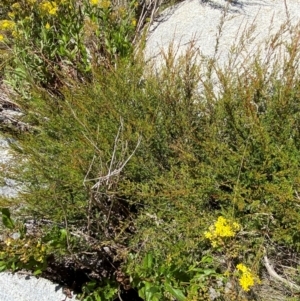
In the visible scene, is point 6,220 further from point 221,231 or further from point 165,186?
point 221,231

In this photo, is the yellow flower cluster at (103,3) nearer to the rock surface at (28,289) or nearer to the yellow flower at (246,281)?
the rock surface at (28,289)

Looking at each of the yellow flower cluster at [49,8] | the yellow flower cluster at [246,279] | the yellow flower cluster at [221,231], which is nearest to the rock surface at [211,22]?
the yellow flower cluster at [49,8]

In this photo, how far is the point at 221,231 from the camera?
165 centimetres

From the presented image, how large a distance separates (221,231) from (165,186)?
459mm

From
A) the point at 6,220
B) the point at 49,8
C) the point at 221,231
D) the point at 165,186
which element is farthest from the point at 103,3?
the point at 221,231

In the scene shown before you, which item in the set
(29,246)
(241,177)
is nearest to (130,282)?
(29,246)

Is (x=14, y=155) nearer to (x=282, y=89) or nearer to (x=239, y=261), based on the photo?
(x=239, y=261)

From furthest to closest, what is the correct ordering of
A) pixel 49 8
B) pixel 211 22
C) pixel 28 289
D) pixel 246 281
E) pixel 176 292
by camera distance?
pixel 211 22
pixel 49 8
pixel 28 289
pixel 176 292
pixel 246 281

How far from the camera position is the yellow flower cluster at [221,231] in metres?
1.64

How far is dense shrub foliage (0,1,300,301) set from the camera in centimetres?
181

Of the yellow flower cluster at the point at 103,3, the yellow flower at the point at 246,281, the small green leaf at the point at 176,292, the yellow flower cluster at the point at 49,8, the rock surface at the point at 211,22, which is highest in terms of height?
the rock surface at the point at 211,22

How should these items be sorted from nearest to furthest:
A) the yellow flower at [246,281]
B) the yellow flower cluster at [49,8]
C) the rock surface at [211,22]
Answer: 1. the yellow flower at [246,281]
2. the yellow flower cluster at [49,8]
3. the rock surface at [211,22]

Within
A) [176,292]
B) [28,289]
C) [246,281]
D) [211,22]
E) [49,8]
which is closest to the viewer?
[246,281]

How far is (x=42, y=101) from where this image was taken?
244cm
